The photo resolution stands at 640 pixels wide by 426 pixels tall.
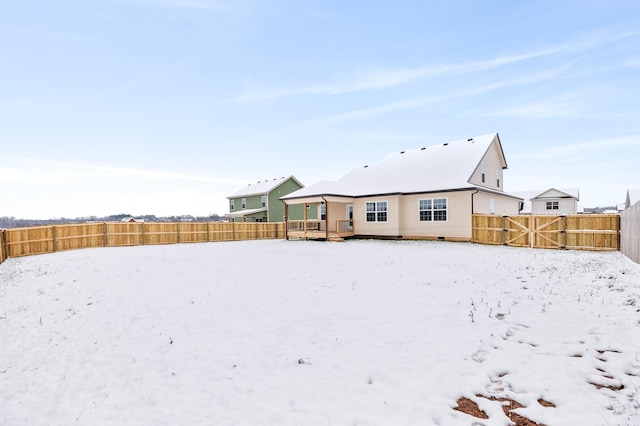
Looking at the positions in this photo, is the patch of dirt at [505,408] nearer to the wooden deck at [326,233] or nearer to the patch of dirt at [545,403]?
the patch of dirt at [545,403]

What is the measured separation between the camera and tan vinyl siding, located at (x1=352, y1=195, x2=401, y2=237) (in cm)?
2195

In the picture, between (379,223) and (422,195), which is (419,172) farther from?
(379,223)

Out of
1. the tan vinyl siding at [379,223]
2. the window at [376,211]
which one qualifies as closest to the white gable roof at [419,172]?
the tan vinyl siding at [379,223]

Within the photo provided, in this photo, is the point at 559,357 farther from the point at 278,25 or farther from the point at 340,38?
the point at 278,25

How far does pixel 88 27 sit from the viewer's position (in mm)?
14633

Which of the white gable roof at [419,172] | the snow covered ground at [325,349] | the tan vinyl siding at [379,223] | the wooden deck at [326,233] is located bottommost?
the snow covered ground at [325,349]

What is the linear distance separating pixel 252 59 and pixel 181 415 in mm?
21432

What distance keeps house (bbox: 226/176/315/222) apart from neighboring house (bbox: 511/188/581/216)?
33655mm

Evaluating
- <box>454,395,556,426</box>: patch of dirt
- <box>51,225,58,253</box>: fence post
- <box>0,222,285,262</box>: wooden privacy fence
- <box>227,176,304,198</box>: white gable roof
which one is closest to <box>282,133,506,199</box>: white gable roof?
<box>0,222,285,262</box>: wooden privacy fence

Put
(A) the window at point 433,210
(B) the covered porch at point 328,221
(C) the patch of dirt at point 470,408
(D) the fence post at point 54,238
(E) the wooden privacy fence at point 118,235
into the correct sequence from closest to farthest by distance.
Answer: (C) the patch of dirt at point 470,408 < (E) the wooden privacy fence at point 118,235 < (D) the fence post at point 54,238 < (A) the window at point 433,210 < (B) the covered porch at point 328,221

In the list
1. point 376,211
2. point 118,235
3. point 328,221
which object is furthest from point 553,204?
point 118,235

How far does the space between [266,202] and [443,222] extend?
23.3 m

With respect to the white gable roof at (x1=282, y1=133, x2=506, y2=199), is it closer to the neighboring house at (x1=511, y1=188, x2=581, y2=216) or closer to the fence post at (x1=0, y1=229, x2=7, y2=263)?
the fence post at (x1=0, y1=229, x2=7, y2=263)

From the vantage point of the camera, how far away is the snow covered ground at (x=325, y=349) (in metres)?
3.48
